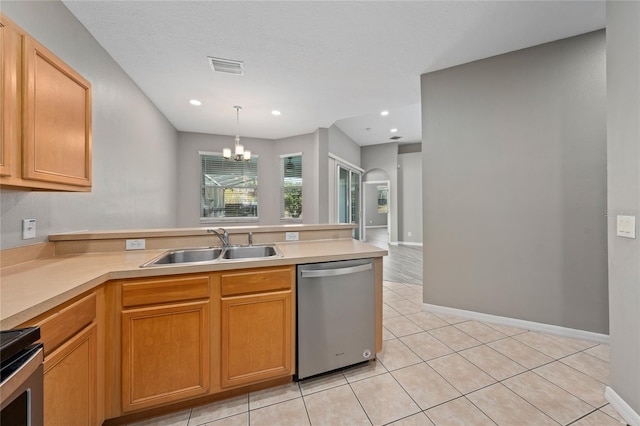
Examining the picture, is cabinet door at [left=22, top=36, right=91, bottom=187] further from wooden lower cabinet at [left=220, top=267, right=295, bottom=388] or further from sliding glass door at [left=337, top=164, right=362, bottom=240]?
→ sliding glass door at [left=337, top=164, right=362, bottom=240]

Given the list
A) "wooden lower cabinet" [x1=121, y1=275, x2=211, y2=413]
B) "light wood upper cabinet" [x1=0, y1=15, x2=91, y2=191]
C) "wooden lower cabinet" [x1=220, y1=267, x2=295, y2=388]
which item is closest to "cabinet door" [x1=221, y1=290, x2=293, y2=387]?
"wooden lower cabinet" [x1=220, y1=267, x2=295, y2=388]

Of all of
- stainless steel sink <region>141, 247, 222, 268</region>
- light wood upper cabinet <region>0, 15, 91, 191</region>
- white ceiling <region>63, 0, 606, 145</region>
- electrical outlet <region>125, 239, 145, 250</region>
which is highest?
white ceiling <region>63, 0, 606, 145</region>

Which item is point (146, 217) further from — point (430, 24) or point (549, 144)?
point (549, 144)

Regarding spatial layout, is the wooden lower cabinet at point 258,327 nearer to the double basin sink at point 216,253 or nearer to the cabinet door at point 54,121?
the double basin sink at point 216,253

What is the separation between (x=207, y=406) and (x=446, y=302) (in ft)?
8.43

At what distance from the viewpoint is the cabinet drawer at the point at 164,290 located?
1.38m

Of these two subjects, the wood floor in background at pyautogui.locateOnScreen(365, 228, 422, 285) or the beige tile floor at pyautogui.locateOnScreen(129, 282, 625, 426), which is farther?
the wood floor in background at pyautogui.locateOnScreen(365, 228, 422, 285)

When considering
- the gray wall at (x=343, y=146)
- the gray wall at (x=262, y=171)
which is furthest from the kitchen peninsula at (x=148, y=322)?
the gray wall at (x=343, y=146)

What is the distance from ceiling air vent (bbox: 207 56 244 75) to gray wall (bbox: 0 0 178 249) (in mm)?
991

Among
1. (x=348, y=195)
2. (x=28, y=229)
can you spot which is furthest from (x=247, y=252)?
(x=348, y=195)

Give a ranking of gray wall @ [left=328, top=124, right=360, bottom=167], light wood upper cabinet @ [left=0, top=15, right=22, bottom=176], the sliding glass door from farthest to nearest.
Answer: the sliding glass door → gray wall @ [left=328, top=124, right=360, bottom=167] → light wood upper cabinet @ [left=0, top=15, right=22, bottom=176]

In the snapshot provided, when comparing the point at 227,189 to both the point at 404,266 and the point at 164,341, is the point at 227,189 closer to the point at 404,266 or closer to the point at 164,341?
the point at 404,266

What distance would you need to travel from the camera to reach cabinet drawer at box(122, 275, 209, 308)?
1.38 m

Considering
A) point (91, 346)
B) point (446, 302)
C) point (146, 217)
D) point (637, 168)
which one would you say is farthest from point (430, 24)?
point (146, 217)
